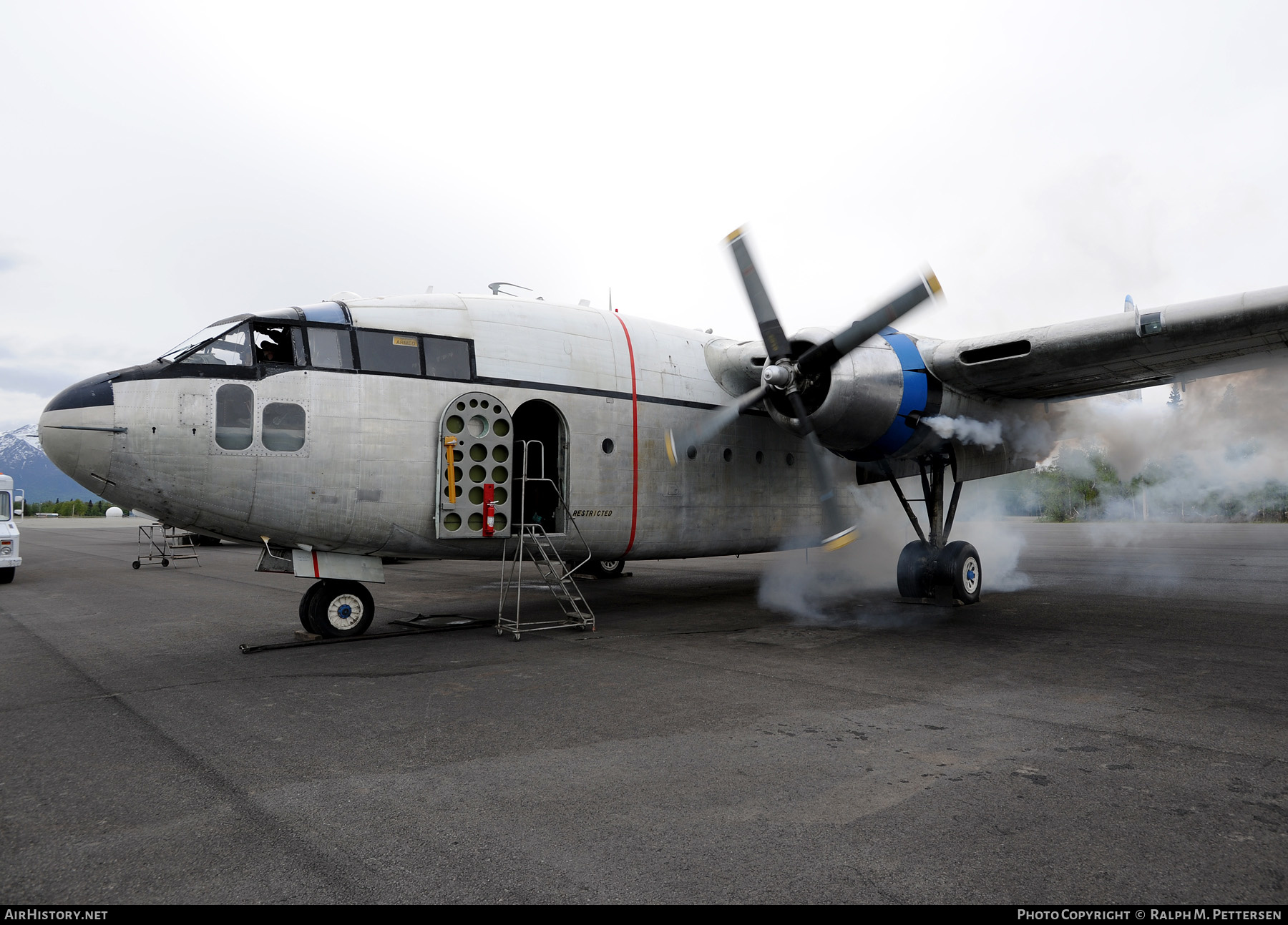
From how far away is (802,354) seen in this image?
9953 mm

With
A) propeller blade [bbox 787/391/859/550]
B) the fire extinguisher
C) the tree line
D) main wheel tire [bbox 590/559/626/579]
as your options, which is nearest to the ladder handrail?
the fire extinguisher

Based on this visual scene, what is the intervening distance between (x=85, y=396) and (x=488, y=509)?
175 inches

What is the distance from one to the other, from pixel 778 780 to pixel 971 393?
8694 mm

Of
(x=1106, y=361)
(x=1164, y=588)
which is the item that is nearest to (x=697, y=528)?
(x=1106, y=361)

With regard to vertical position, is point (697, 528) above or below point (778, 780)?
above

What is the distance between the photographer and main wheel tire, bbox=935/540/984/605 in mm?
11773

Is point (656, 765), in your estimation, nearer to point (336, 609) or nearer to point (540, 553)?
point (540, 553)

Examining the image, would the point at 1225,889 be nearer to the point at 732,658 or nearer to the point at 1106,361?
the point at 732,658

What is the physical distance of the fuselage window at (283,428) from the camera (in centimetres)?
820

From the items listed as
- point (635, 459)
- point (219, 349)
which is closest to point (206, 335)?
point (219, 349)

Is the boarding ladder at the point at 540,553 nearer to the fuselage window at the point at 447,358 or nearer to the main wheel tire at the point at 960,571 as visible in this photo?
the fuselage window at the point at 447,358

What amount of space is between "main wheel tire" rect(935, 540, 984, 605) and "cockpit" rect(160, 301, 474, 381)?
8.18 meters

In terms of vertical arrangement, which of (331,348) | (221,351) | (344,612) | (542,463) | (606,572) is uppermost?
(331,348)
